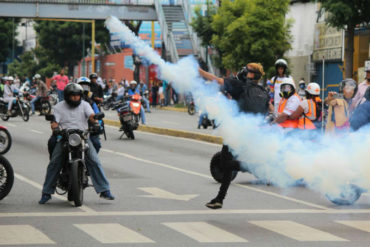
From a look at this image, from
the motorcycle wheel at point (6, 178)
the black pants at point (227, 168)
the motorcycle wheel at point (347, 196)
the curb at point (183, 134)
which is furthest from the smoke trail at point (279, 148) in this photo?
the curb at point (183, 134)

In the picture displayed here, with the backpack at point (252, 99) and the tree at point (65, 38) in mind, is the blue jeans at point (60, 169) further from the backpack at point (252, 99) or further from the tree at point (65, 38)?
the tree at point (65, 38)

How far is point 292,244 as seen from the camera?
27.1 feet

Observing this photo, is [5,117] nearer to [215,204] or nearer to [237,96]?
[237,96]

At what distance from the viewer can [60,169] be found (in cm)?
1102

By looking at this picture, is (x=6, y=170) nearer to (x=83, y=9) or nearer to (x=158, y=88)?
(x=83, y=9)

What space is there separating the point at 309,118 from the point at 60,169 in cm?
450

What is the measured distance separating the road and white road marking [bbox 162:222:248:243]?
10mm

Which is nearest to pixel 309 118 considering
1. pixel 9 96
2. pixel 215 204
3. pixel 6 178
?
pixel 215 204

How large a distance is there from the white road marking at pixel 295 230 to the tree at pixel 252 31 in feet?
96.5

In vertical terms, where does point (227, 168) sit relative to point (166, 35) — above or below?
below

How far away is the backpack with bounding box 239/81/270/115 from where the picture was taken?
10398 millimetres

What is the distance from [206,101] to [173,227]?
210 cm

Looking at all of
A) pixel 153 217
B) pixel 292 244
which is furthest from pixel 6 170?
pixel 292 244

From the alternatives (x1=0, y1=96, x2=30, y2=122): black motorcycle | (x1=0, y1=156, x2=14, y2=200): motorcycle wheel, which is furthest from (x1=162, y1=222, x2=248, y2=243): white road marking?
(x1=0, y1=96, x2=30, y2=122): black motorcycle
